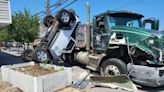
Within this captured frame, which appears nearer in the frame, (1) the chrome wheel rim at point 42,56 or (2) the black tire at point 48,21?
(1) the chrome wheel rim at point 42,56

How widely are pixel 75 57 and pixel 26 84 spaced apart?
15.5 feet

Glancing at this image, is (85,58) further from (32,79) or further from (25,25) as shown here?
(25,25)

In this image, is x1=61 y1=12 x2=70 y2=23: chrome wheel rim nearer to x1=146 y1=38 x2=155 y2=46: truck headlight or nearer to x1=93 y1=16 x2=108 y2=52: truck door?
x1=93 y1=16 x2=108 y2=52: truck door

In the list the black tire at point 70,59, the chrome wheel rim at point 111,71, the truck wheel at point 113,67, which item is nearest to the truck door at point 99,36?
the truck wheel at point 113,67

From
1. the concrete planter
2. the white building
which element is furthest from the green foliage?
the concrete planter

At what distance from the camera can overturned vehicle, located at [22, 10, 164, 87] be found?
5.99 meters

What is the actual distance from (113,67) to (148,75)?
128 cm

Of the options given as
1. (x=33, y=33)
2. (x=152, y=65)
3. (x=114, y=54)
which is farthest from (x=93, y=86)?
(x=33, y=33)

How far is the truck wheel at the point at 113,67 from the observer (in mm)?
6465

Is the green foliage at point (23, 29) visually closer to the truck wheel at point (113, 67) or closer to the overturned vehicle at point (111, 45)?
the overturned vehicle at point (111, 45)

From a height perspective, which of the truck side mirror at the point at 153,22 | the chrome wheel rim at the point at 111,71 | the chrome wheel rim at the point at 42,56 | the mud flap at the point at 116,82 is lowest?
the mud flap at the point at 116,82

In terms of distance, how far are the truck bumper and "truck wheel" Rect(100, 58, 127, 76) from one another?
1.22ft

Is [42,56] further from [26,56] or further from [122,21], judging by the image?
[122,21]

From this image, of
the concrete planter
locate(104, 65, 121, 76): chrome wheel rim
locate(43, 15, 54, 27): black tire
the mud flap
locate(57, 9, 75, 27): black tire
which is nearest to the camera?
the concrete planter
